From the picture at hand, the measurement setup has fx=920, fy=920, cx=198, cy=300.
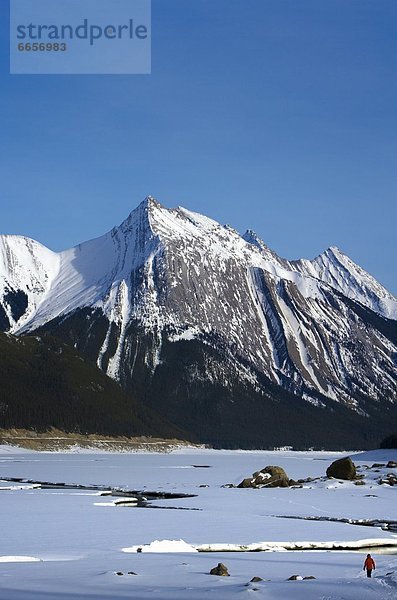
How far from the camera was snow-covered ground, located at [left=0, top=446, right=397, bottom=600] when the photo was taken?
4156 cm

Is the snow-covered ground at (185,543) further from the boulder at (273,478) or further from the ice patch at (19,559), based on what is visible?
the boulder at (273,478)

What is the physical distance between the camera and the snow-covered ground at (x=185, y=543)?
41.6 meters

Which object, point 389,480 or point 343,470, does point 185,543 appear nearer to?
point 389,480

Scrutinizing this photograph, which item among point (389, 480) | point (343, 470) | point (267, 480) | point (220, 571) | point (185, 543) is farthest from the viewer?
point (343, 470)

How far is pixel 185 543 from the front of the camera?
57.2 metres

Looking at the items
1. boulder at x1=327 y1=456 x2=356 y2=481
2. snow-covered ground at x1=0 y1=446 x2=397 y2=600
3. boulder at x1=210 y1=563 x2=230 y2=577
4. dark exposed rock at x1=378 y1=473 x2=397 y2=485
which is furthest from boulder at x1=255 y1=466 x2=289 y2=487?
boulder at x1=210 y1=563 x2=230 y2=577

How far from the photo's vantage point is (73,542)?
57.0 meters

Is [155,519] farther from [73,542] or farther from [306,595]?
[306,595]

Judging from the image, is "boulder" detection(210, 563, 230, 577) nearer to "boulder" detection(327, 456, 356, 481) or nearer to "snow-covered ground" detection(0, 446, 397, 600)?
"snow-covered ground" detection(0, 446, 397, 600)

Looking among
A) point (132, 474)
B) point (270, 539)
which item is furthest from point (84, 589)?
point (132, 474)

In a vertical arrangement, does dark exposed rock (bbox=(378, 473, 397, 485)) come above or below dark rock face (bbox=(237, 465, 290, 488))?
below

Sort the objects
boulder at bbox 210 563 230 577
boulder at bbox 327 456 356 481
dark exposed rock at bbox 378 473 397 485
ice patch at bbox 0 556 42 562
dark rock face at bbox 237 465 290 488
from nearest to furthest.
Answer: boulder at bbox 210 563 230 577, ice patch at bbox 0 556 42 562, dark rock face at bbox 237 465 290 488, dark exposed rock at bbox 378 473 397 485, boulder at bbox 327 456 356 481

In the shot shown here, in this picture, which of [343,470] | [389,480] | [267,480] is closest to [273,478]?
[267,480]

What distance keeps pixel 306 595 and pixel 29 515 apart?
35912 mm
